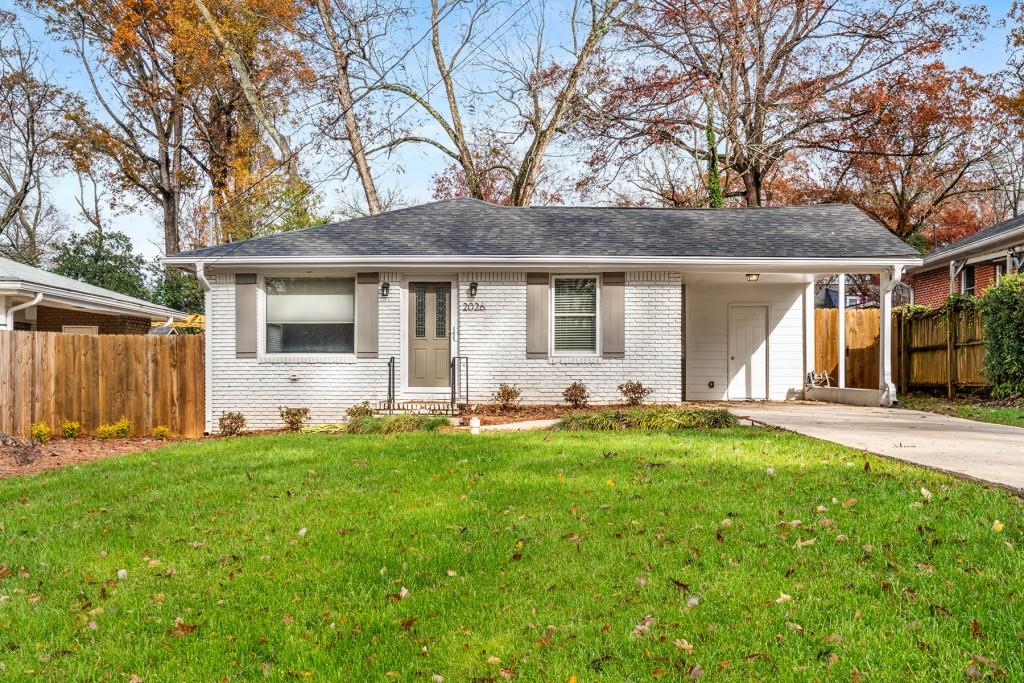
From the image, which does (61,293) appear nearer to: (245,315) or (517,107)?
(245,315)

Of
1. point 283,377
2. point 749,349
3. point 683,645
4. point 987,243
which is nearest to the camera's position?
point 683,645

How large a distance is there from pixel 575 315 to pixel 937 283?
14.0 m

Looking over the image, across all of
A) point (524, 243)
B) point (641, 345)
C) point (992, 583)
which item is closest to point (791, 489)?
point (992, 583)

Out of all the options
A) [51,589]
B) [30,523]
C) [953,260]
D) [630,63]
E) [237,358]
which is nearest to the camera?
[51,589]

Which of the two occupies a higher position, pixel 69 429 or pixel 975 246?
pixel 975 246

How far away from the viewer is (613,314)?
40.6ft

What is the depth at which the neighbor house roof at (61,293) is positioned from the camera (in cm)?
1248

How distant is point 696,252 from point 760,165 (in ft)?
42.7

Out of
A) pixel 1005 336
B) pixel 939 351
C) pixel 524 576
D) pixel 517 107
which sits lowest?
pixel 524 576

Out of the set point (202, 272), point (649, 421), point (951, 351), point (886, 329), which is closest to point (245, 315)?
point (202, 272)

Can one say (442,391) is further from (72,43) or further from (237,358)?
(72,43)

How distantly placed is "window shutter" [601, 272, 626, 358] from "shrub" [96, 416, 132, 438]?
25.5 ft

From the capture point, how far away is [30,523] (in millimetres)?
5242

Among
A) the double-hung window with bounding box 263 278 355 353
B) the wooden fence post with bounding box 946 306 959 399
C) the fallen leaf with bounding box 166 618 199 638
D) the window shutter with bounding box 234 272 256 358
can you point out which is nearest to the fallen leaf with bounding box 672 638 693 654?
the fallen leaf with bounding box 166 618 199 638
